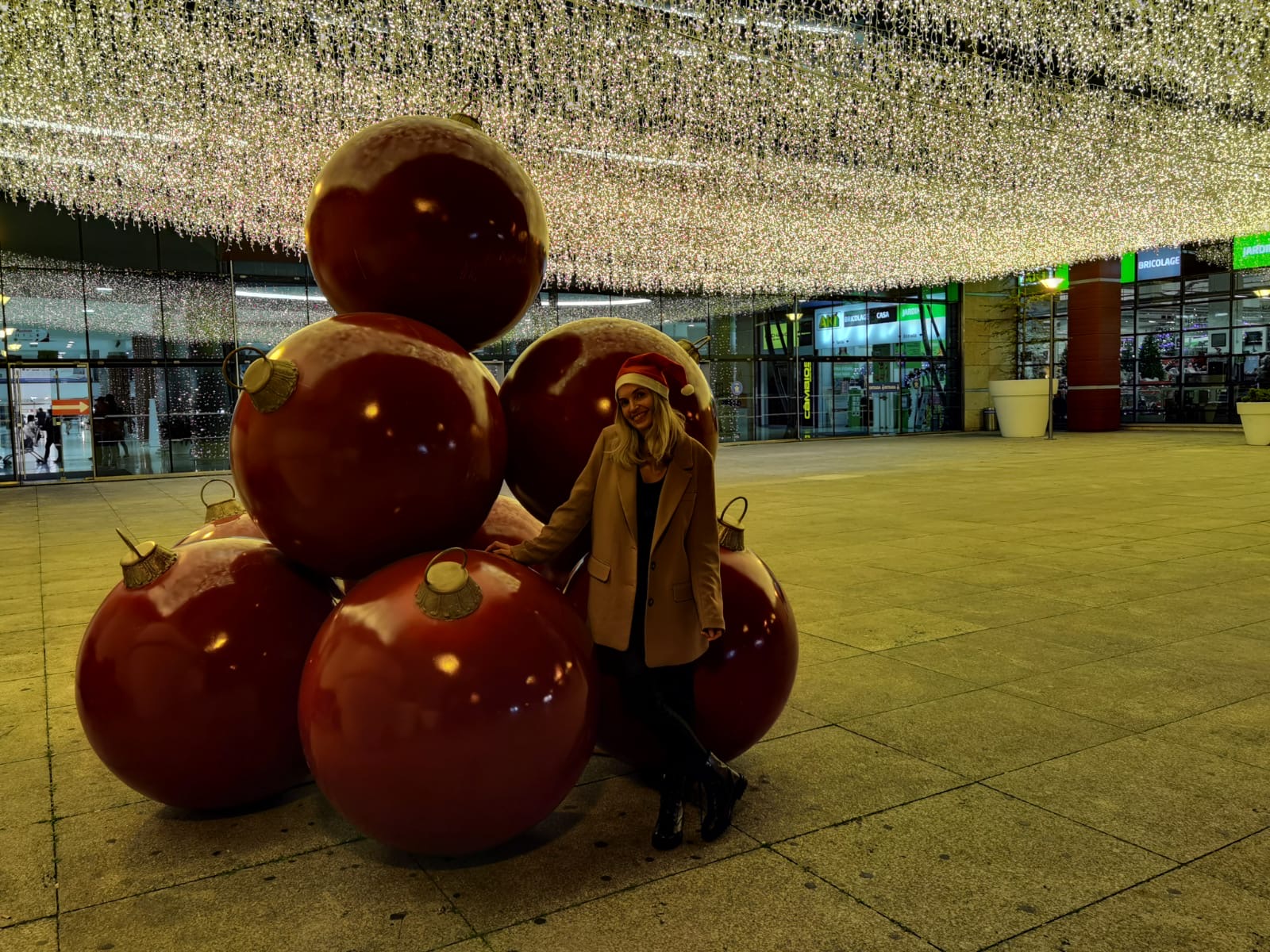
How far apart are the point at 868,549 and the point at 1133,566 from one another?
2090 millimetres

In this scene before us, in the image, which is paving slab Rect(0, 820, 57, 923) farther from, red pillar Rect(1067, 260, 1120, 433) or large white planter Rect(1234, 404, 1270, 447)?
red pillar Rect(1067, 260, 1120, 433)

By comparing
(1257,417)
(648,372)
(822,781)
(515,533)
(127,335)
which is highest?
(127,335)

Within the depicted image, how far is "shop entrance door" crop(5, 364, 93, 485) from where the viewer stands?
1947cm

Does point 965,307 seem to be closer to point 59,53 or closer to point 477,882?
point 59,53

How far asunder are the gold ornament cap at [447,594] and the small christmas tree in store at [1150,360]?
32949mm

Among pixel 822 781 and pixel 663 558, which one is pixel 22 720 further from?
pixel 822 781

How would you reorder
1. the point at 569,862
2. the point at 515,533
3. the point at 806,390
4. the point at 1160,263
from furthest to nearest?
1. the point at 1160,263
2. the point at 806,390
3. the point at 515,533
4. the point at 569,862

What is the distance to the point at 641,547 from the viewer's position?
10.5 feet

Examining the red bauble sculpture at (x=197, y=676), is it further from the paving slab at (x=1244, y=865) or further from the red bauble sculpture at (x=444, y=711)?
the paving slab at (x=1244, y=865)

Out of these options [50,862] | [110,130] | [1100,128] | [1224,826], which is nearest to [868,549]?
[1224,826]

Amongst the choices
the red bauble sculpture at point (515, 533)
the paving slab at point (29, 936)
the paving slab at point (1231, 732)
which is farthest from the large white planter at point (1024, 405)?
the paving slab at point (29, 936)

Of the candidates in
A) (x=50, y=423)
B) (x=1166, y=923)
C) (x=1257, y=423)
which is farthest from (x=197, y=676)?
(x=1257, y=423)

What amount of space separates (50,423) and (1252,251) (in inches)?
1255

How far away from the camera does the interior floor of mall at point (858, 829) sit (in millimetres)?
2551
